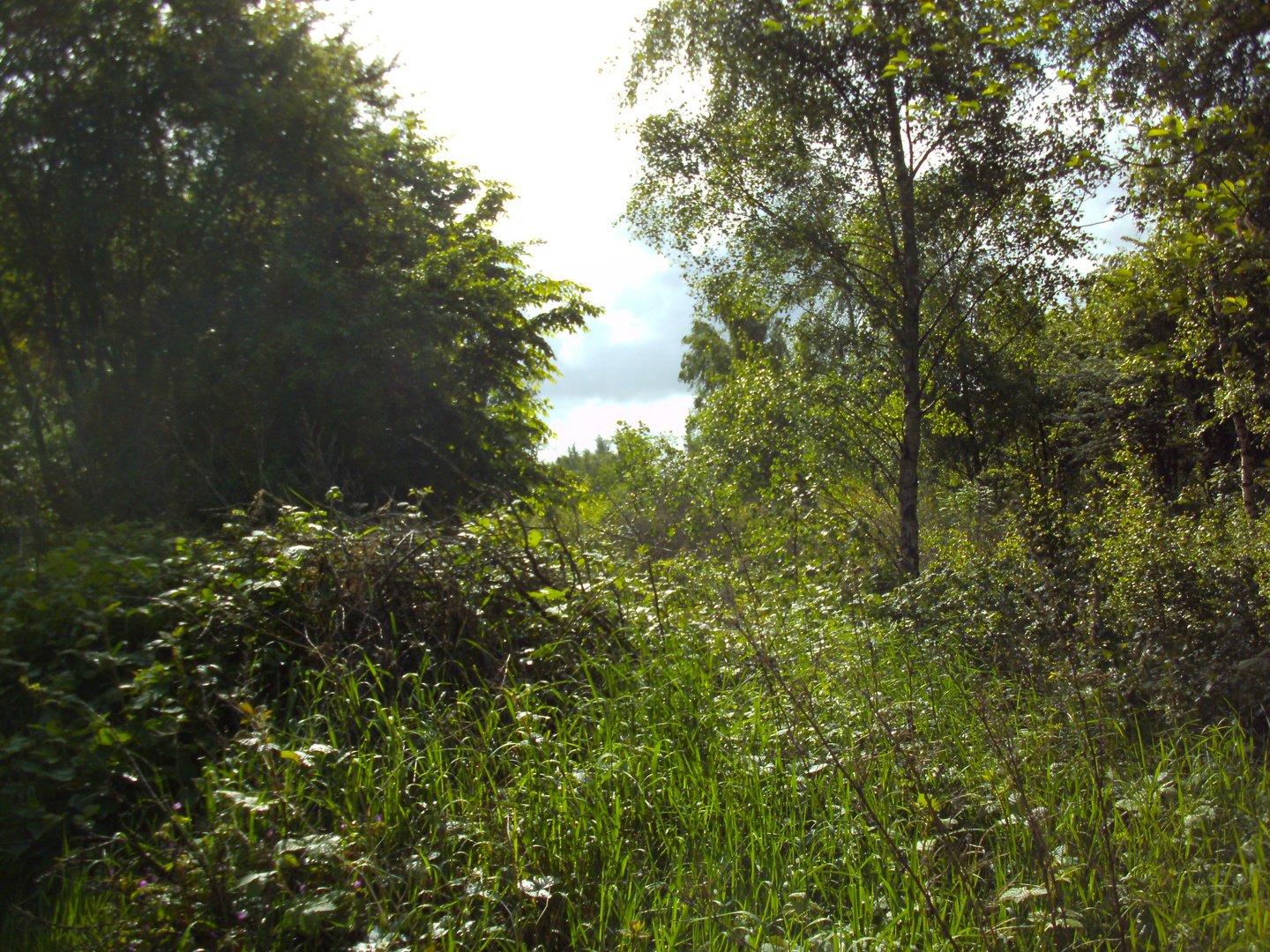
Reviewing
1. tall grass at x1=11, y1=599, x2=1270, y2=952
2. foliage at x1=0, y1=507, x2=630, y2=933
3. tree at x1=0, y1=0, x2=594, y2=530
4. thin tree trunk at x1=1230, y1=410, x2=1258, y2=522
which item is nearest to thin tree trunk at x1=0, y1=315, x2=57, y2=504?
tree at x1=0, y1=0, x2=594, y2=530

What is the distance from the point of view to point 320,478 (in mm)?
9680

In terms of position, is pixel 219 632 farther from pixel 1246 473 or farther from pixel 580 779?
pixel 1246 473

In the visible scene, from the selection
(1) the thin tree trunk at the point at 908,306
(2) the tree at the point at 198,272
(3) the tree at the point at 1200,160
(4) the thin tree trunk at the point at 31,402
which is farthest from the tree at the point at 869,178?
(4) the thin tree trunk at the point at 31,402

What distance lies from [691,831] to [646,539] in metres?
2.84

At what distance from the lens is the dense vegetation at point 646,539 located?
286 centimetres

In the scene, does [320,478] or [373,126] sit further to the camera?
[373,126]

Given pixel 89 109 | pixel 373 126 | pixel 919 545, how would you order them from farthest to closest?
pixel 373 126 < pixel 89 109 < pixel 919 545

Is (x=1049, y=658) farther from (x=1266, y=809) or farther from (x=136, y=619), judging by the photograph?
(x=136, y=619)

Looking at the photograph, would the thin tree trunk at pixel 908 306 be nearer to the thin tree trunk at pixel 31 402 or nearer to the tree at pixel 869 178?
the tree at pixel 869 178

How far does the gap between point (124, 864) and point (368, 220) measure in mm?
12861

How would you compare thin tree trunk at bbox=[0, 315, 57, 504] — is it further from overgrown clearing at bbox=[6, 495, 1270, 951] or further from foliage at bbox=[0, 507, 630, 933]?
overgrown clearing at bbox=[6, 495, 1270, 951]

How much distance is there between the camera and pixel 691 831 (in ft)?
10.6

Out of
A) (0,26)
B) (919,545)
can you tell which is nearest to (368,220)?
(0,26)

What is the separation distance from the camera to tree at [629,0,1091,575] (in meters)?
10.2
